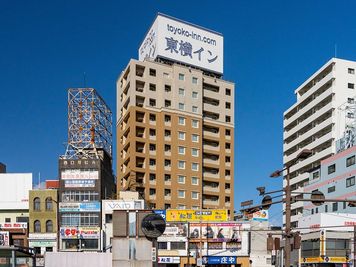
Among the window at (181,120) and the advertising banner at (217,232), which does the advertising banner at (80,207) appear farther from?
the window at (181,120)

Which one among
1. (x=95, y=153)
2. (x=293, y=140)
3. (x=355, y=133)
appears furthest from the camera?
(x=293, y=140)

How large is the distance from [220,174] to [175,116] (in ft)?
44.7

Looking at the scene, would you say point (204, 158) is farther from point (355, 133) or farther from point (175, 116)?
point (355, 133)

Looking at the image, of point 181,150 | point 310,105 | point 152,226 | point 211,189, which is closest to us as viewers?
point 152,226

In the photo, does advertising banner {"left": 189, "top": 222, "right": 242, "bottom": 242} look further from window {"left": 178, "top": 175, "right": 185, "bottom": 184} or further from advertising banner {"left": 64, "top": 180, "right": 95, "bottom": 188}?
window {"left": 178, "top": 175, "right": 185, "bottom": 184}

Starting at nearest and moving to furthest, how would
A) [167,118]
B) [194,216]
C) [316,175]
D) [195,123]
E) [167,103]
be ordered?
[194,216] < [316,175] < [167,118] < [167,103] < [195,123]

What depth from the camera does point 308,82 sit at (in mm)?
110812

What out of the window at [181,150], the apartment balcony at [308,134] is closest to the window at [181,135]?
the window at [181,150]

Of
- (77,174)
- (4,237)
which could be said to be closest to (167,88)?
(77,174)

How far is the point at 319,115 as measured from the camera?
10288 centimetres

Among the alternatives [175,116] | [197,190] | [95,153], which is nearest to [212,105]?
[175,116]

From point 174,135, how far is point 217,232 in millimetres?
30301

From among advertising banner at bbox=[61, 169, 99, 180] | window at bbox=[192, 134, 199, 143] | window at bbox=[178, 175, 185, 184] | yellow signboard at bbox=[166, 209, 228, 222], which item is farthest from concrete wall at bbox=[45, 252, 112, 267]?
window at bbox=[192, 134, 199, 143]

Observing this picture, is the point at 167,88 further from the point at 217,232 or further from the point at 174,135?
the point at 217,232
